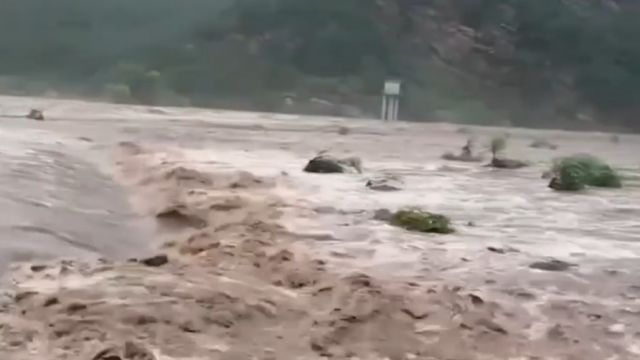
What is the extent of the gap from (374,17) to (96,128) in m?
24.8

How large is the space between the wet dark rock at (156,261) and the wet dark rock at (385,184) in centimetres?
642

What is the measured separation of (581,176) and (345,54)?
31.1 metres

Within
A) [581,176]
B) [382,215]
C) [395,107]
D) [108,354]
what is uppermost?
[395,107]

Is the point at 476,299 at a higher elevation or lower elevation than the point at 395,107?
lower

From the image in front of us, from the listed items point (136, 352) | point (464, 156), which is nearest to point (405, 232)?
point (136, 352)

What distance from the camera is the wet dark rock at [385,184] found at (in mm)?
14789

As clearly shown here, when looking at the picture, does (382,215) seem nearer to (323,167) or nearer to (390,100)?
(323,167)

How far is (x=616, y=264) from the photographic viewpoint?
30.6 feet

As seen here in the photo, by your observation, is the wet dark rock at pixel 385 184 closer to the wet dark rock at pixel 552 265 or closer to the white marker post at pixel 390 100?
the wet dark rock at pixel 552 265

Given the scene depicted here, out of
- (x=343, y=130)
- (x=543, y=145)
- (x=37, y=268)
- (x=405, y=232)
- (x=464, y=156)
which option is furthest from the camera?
(x=343, y=130)

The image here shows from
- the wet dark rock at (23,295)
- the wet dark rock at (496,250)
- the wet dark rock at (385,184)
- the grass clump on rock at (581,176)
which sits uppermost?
the grass clump on rock at (581,176)

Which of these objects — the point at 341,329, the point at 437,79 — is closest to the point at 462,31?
the point at 437,79

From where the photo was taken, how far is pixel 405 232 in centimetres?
1066

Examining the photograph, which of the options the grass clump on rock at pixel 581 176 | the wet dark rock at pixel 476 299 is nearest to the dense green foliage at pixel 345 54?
the grass clump on rock at pixel 581 176
